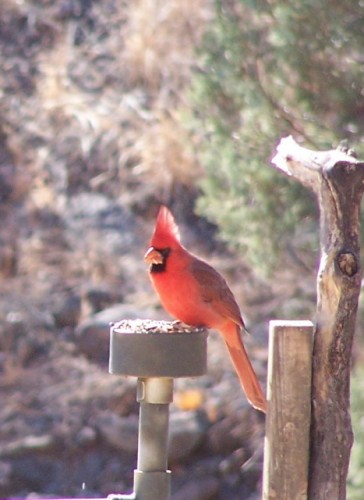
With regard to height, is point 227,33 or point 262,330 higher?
point 227,33

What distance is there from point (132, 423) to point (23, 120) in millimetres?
2820

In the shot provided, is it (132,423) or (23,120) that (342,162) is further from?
(23,120)

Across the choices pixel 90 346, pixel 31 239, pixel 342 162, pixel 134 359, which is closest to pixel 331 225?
pixel 342 162

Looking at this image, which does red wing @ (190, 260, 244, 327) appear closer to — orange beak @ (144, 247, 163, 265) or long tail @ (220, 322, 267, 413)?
long tail @ (220, 322, 267, 413)

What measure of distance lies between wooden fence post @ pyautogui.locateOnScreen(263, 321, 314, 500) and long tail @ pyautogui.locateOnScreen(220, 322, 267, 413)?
31 cm

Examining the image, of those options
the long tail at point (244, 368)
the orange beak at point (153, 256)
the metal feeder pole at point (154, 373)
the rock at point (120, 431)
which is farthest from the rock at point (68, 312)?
the metal feeder pole at point (154, 373)

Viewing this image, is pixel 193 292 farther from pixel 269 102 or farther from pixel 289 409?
pixel 269 102

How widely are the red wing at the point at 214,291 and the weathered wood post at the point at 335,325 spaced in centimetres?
73

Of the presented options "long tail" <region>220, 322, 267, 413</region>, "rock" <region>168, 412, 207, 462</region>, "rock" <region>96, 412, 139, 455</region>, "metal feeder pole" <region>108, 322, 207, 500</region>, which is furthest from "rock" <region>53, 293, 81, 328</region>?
"metal feeder pole" <region>108, 322, 207, 500</region>

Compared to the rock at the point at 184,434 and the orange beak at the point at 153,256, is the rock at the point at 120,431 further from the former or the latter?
the orange beak at the point at 153,256

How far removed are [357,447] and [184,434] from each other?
70.1 inches

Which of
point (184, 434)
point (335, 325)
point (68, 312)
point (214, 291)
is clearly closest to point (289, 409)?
point (335, 325)

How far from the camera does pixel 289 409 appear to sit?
2.61 m

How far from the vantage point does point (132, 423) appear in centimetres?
643
